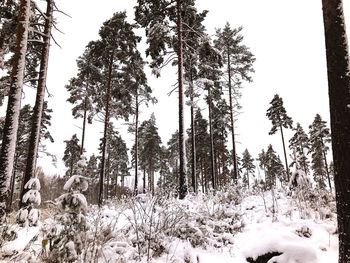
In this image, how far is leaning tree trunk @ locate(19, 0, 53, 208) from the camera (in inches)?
392

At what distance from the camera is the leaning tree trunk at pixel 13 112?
261 inches

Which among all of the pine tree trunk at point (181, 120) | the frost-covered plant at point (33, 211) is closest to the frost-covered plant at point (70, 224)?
the frost-covered plant at point (33, 211)

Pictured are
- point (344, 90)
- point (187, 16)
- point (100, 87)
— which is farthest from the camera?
point (100, 87)

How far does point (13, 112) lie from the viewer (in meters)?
7.20

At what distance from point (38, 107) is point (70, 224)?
7985 millimetres

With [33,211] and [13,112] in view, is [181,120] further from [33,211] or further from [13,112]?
[33,211]

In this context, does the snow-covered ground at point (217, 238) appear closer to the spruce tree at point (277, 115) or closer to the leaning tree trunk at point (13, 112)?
the leaning tree trunk at point (13, 112)

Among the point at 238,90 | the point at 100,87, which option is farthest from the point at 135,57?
the point at 238,90

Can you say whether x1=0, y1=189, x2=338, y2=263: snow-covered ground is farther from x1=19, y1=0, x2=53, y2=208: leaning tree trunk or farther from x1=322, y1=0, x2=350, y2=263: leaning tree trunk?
x1=19, y1=0, x2=53, y2=208: leaning tree trunk

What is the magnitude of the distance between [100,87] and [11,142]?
1476 cm

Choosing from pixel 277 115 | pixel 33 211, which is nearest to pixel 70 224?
pixel 33 211

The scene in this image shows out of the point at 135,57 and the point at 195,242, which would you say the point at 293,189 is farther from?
the point at 135,57

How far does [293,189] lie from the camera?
6887 millimetres

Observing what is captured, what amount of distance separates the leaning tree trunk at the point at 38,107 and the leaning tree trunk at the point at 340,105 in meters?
9.21
